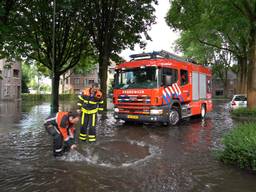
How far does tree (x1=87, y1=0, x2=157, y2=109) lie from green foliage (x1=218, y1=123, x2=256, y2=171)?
1411 cm

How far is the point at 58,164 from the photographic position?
594 centimetres

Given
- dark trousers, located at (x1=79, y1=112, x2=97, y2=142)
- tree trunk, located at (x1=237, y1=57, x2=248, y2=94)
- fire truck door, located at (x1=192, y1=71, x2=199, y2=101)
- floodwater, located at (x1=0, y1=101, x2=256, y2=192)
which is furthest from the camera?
tree trunk, located at (x1=237, y1=57, x2=248, y2=94)

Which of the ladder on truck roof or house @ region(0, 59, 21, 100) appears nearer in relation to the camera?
the ladder on truck roof

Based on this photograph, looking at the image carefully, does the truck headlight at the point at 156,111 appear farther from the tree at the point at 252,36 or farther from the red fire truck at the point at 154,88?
the tree at the point at 252,36

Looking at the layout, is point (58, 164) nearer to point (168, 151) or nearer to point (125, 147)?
point (125, 147)

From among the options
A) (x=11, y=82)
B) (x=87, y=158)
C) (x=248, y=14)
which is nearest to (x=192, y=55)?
(x=248, y=14)

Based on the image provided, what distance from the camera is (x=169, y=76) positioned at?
11.7 metres

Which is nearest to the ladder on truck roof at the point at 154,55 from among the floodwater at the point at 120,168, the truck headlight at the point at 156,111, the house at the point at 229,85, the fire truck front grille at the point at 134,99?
the fire truck front grille at the point at 134,99

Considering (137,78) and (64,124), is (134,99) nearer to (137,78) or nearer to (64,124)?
(137,78)

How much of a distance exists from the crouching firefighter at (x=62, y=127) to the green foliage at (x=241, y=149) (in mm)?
3528

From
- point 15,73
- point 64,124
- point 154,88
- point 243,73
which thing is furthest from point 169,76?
point 15,73

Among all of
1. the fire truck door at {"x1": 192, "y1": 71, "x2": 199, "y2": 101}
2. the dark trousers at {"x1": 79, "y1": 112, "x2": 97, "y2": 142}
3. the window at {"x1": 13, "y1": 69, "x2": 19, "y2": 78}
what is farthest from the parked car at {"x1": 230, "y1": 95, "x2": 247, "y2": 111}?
the window at {"x1": 13, "y1": 69, "x2": 19, "y2": 78}

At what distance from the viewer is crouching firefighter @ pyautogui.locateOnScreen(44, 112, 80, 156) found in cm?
584

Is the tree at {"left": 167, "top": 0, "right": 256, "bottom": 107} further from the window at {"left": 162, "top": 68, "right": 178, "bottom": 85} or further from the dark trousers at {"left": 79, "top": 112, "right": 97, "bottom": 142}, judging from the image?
the dark trousers at {"left": 79, "top": 112, "right": 97, "bottom": 142}
